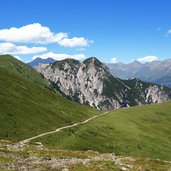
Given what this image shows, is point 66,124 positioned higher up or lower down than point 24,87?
lower down

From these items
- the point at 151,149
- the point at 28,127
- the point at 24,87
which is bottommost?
the point at 151,149

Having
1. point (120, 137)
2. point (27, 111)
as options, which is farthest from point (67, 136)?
point (120, 137)

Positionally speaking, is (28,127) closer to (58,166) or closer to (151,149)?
(151,149)

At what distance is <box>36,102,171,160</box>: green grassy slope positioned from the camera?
111438 millimetres

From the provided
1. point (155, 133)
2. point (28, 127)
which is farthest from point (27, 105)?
point (155, 133)

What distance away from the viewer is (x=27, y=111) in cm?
13225

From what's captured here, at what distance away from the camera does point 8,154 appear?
5172 centimetres

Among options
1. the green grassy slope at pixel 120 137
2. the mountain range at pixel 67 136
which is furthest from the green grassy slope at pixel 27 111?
the green grassy slope at pixel 120 137

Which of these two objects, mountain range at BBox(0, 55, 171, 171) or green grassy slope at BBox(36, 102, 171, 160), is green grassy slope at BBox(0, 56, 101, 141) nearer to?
mountain range at BBox(0, 55, 171, 171)

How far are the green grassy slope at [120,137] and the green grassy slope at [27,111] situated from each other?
7631 millimetres

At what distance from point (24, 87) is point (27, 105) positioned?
32.0 m

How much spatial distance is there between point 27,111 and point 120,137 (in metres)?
34.1

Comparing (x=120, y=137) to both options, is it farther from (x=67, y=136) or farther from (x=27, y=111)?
(x=27, y=111)

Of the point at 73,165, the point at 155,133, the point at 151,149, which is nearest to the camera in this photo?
the point at 73,165
